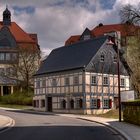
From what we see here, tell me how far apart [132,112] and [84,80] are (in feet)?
77.2

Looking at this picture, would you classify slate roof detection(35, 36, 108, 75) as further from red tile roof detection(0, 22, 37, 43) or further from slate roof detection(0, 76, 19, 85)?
red tile roof detection(0, 22, 37, 43)

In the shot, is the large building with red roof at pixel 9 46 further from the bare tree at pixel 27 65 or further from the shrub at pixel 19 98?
the shrub at pixel 19 98

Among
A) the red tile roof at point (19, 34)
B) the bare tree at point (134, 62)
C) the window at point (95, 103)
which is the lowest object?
the window at point (95, 103)

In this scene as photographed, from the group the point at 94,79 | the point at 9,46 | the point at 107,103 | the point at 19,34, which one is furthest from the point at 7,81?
the point at 107,103

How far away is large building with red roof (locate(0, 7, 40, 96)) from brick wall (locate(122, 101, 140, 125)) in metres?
54.0

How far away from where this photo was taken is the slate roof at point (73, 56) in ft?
198

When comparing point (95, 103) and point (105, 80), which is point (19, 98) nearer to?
point (105, 80)

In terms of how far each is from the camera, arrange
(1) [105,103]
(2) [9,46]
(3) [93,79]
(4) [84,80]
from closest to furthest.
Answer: (4) [84,80]
(3) [93,79]
(1) [105,103]
(2) [9,46]

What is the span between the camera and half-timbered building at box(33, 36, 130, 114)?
5838 cm

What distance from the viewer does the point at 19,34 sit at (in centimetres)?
11362

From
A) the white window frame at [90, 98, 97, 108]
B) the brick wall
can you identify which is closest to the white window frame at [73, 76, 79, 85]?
the white window frame at [90, 98, 97, 108]

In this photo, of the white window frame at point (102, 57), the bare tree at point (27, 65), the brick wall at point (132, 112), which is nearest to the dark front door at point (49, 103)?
the white window frame at point (102, 57)

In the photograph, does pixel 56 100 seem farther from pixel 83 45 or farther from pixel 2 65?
pixel 2 65

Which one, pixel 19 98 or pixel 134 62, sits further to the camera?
pixel 19 98
